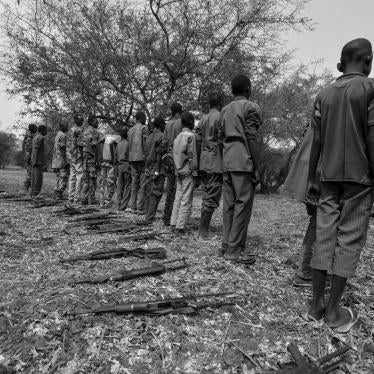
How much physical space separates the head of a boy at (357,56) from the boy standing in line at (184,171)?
298cm

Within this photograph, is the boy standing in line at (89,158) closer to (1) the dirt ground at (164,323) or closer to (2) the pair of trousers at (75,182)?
(2) the pair of trousers at (75,182)

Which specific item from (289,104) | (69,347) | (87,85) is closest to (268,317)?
(69,347)

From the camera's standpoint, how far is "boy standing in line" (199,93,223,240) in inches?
209

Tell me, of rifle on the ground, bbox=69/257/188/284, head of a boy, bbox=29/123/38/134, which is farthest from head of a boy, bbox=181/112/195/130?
head of a boy, bbox=29/123/38/134

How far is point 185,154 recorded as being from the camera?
587 centimetres

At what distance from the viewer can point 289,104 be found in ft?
63.5

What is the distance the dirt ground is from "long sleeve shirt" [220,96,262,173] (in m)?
1.15

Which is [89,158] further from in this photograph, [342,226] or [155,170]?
[342,226]

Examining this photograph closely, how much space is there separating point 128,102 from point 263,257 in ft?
34.9

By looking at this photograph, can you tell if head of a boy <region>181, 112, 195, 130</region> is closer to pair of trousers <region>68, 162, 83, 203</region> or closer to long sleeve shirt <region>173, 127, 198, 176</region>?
long sleeve shirt <region>173, 127, 198, 176</region>

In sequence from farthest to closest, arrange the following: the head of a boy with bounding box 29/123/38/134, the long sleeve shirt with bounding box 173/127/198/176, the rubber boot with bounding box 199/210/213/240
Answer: the head of a boy with bounding box 29/123/38/134, the long sleeve shirt with bounding box 173/127/198/176, the rubber boot with bounding box 199/210/213/240

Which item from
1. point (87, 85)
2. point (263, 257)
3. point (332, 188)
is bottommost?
point (263, 257)

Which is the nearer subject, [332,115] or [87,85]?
[332,115]

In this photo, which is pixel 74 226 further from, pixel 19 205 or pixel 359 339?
pixel 359 339
